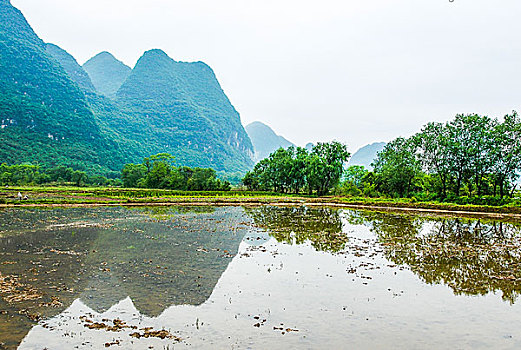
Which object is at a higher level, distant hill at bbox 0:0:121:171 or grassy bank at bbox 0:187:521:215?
distant hill at bbox 0:0:121:171

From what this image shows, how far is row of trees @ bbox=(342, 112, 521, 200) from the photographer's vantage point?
39.9m

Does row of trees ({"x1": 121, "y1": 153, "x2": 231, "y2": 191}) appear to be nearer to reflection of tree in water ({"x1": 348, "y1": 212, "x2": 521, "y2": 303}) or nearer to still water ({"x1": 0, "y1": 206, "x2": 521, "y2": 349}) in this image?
reflection of tree in water ({"x1": 348, "y1": 212, "x2": 521, "y2": 303})

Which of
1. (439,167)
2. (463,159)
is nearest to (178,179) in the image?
(439,167)

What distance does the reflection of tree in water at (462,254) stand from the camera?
38.7 feet

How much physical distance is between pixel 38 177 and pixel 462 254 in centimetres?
7997

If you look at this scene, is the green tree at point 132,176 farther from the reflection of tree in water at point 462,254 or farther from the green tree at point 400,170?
the reflection of tree in water at point 462,254

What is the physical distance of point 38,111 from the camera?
123688 millimetres

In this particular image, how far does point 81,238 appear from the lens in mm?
19094

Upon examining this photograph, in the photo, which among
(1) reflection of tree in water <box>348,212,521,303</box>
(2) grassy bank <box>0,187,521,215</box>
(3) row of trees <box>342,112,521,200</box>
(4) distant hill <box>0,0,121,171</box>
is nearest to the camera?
(1) reflection of tree in water <box>348,212,521,303</box>

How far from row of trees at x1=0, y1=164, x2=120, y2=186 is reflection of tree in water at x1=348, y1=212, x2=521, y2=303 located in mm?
68801

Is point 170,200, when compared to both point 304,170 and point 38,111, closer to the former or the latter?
point 304,170

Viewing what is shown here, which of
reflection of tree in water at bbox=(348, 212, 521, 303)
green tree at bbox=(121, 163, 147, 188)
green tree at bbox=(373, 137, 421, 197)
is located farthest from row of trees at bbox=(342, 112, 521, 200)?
green tree at bbox=(121, 163, 147, 188)

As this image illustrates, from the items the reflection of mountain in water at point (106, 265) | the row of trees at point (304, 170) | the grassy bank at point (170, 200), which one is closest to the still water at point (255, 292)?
the reflection of mountain in water at point (106, 265)

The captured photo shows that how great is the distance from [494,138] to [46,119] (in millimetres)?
133455
